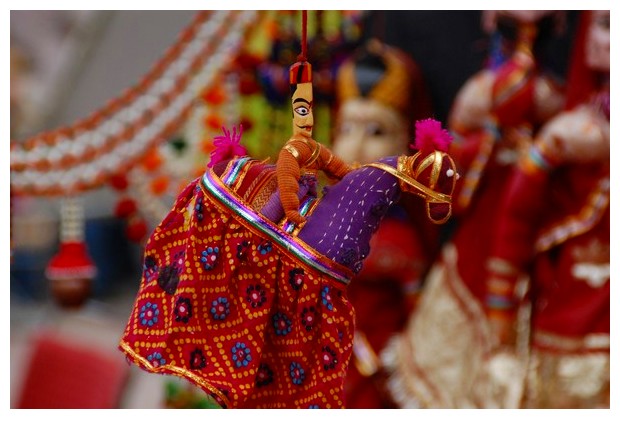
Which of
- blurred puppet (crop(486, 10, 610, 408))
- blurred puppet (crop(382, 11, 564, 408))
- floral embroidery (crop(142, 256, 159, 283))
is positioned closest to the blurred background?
blurred puppet (crop(382, 11, 564, 408))

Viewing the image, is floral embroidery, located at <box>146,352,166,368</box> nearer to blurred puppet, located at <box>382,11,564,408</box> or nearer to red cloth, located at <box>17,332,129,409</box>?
blurred puppet, located at <box>382,11,564,408</box>

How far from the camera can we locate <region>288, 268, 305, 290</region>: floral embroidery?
90 centimetres

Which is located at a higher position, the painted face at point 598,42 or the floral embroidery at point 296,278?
the painted face at point 598,42

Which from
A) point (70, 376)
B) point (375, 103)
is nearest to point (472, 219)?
point (375, 103)

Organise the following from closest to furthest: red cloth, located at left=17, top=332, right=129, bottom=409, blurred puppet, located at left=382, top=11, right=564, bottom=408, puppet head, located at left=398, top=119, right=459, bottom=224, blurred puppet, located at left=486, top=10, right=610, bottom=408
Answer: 1. puppet head, located at left=398, top=119, right=459, bottom=224
2. blurred puppet, located at left=486, top=10, right=610, bottom=408
3. blurred puppet, located at left=382, top=11, right=564, bottom=408
4. red cloth, located at left=17, top=332, right=129, bottom=409

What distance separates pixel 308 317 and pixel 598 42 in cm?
80

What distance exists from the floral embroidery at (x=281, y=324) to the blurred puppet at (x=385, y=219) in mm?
754

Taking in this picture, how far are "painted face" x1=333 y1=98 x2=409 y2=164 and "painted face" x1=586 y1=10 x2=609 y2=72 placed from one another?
0.33m

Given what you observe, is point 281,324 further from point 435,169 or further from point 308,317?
point 435,169

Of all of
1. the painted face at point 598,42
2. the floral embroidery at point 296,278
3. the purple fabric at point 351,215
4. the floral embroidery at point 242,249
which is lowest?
the floral embroidery at point 296,278

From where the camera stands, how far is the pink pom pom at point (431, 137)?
88cm

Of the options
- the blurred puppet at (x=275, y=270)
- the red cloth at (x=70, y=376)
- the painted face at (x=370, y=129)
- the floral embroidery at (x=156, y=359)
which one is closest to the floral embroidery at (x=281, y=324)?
the blurred puppet at (x=275, y=270)

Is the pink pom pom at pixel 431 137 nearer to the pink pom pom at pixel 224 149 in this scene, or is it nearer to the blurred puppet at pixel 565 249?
the pink pom pom at pixel 224 149

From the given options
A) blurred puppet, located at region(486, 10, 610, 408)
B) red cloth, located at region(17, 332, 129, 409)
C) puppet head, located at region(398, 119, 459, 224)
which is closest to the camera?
puppet head, located at region(398, 119, 459, 224)
